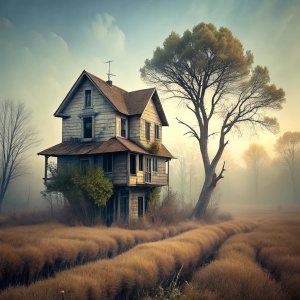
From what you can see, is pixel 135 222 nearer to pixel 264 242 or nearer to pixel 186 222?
pixel 186 222

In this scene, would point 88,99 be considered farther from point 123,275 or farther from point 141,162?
point 123,275

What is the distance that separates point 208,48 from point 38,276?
77.8ft

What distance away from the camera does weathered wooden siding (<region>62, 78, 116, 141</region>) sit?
957 inches

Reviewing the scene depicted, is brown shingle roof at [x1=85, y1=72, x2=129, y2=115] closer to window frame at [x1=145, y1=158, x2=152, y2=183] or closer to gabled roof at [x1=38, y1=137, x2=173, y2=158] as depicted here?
gabled roof at [x1=38, y1=137, x2=173, y2=158]

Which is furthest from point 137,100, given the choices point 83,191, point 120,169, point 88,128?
point 83,191

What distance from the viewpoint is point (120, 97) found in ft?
89.6

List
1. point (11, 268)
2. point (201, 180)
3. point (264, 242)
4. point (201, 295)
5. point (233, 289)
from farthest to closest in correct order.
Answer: point (201, 180) → point (264, 242) → point (11, 268) → point (233, 289) → point (201, 295)

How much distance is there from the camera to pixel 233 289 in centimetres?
988

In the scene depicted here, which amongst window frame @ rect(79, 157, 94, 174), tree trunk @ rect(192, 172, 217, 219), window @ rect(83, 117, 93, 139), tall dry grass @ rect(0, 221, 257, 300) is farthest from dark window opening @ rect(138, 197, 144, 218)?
tall dry grass @ rect(0, 221, 257, 300)

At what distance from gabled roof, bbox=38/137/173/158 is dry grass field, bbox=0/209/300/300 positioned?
7039 mm

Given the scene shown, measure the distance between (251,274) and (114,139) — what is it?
50.6 feet

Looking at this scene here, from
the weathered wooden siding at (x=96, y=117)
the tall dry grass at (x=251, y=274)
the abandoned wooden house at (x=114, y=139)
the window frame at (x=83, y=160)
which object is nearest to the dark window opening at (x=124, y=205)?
the abandoned wooden house at (x=114, y=139)

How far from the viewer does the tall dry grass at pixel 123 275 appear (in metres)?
8.85

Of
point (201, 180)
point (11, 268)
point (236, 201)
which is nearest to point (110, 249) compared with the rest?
point (11, 268)
